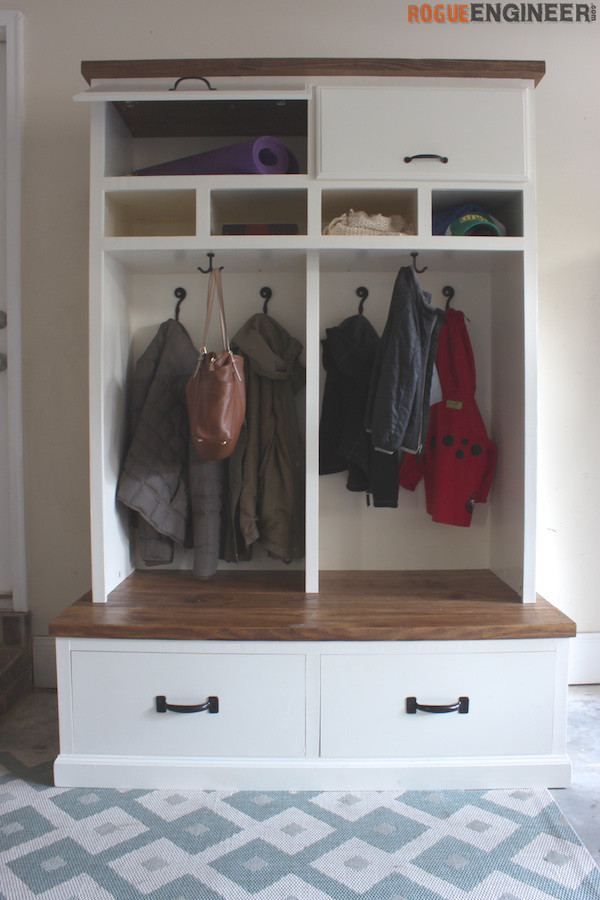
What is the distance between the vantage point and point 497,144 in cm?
188

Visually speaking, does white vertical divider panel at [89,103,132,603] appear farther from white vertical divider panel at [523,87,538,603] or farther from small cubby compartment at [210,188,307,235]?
white vertical divider panel at [523,87,538,603]

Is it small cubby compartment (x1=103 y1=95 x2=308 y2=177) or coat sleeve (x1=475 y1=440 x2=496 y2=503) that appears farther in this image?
coat sleeve (x1=475 y1=440 x2=496 y2=503)

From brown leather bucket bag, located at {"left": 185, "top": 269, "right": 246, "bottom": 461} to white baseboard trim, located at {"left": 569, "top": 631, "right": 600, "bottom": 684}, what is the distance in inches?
59.0

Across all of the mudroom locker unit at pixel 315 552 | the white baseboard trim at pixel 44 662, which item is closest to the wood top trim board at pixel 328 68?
the mudroom locker unit at pixel 315 552

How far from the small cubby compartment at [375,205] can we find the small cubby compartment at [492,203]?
0.28ft

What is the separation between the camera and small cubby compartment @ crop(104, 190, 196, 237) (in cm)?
197

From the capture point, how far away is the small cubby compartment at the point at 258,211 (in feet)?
6.52

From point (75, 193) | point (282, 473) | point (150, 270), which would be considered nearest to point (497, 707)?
point (282, 473)

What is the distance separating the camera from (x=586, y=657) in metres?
2.40

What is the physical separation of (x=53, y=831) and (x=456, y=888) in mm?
958

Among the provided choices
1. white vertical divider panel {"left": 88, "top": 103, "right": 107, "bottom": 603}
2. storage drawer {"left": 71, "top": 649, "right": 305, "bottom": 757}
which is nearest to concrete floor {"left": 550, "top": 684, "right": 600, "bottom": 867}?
storage drawer {"left": 71, "top": 649, "right": 305, "bottom": 757}

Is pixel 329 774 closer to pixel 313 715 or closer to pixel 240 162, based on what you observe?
pixel 313 715

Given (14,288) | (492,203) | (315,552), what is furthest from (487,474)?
(14,288)

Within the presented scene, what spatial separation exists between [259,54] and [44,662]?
2298 millimetres
